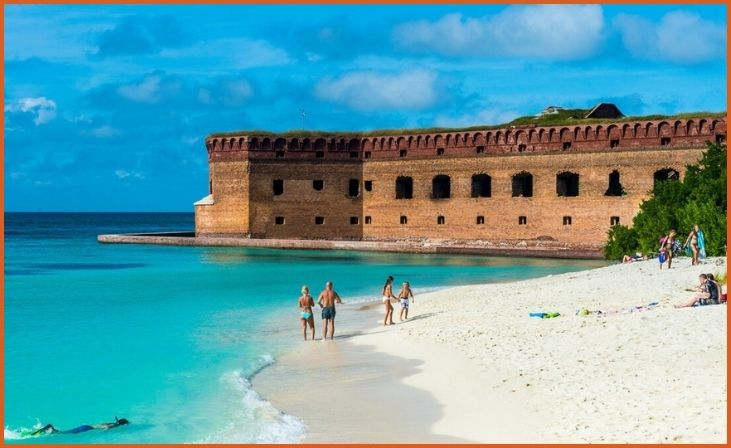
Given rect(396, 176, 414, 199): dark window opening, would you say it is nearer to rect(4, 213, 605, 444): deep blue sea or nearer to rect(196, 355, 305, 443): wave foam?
rect(4, 213, 605, 444): deep blue sea

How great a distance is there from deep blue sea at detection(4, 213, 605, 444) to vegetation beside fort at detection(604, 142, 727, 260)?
3541 millimetres

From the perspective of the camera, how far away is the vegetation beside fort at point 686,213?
21.2 metres

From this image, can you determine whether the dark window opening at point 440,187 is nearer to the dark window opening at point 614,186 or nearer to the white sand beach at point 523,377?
the dark window opening at point 614,186

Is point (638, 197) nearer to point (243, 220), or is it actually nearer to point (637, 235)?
point (637, 235)

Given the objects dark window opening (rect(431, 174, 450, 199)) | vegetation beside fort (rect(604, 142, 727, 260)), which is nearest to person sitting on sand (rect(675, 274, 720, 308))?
vegetation beside fort (rect(604, 142, 727, 260))

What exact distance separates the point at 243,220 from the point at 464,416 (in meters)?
35.4

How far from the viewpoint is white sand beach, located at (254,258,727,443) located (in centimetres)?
865

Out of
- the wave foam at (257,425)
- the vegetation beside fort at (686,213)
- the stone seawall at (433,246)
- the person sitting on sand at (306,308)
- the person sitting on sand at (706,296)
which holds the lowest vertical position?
the wave foam at (257,425)

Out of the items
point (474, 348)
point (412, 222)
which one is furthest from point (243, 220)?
point (474, 348)

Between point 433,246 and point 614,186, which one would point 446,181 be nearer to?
point 433,246

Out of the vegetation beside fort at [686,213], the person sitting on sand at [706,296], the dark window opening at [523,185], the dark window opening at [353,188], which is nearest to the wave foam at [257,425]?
the person sitting on sand at [706,296]

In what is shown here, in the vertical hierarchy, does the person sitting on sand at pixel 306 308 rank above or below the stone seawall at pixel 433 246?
below

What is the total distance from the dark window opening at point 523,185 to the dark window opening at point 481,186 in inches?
58.4

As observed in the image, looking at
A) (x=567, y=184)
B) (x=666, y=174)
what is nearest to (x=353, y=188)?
(x=567, y=184)
